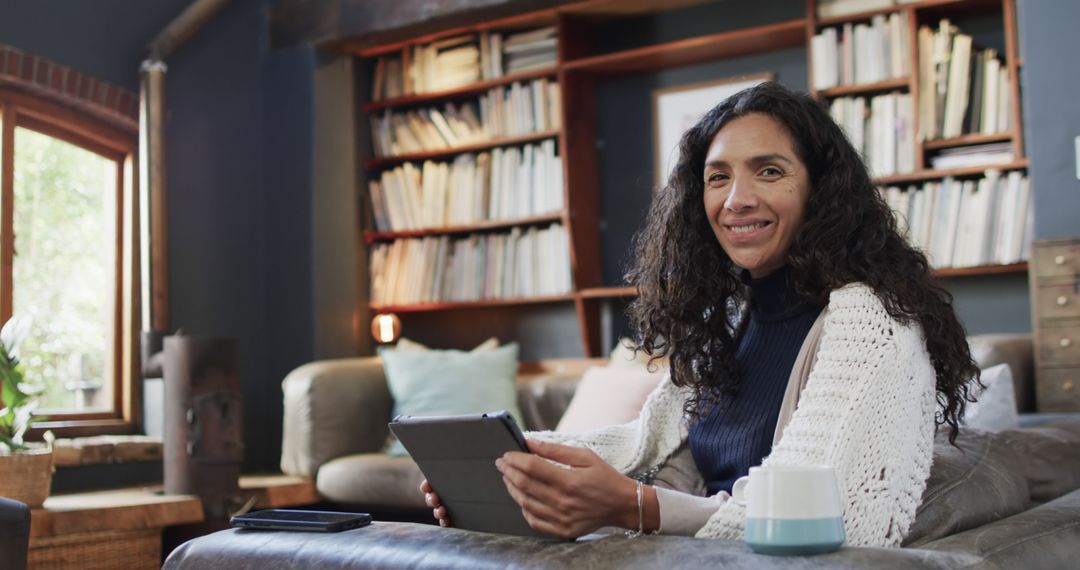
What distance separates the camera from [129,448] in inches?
173

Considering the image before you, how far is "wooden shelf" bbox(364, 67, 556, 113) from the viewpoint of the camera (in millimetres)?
4926

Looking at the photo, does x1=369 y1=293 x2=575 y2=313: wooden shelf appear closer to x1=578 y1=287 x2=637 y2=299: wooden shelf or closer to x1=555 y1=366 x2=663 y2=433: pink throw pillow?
x1=578 y1=287 x2=637 y2=299: wooden shelf

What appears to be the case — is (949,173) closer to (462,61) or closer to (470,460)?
(462,61)

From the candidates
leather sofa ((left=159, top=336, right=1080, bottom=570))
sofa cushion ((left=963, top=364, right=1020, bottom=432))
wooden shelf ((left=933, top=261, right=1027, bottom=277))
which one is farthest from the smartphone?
wooden shelf ((left=933, top=261, right=1027, bottom=277))

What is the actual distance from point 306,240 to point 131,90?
3.20ft

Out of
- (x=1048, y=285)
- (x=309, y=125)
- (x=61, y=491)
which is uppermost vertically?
(x=309, y=125)

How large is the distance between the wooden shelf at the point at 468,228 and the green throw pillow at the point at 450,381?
1.94ft

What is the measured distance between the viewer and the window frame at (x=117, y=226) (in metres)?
4.24

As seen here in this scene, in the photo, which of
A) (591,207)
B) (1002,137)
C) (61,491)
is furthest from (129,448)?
(1002,137)

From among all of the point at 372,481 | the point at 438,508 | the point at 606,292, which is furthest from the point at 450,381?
the point at 438,508

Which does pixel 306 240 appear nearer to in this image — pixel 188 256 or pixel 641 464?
pixel 188 256

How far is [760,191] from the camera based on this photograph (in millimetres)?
1753

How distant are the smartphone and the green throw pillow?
9.22 feet

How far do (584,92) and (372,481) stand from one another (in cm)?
195
